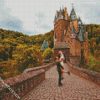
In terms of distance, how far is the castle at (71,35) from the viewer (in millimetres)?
92863

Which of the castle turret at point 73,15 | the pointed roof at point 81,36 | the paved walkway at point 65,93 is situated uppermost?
the castle turret at point 73,15

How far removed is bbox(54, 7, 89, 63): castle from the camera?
9286 cm


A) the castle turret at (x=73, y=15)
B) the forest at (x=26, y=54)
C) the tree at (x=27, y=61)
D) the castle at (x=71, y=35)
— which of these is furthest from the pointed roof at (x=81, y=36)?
the tree at (x=27, y=61)

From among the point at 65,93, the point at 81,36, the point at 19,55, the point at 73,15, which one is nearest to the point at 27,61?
the point at 19,55

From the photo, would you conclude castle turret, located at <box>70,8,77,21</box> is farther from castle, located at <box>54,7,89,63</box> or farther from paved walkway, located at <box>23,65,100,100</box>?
paved walkway, located at <box>23,65,100,100</box>

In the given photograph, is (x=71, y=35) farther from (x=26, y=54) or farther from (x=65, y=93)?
(x=65, y=93)

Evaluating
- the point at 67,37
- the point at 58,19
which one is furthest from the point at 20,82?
the point at 58,19

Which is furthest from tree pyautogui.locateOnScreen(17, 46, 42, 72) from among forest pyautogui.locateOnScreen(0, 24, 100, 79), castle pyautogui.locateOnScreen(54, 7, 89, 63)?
castle pyautogui.locateOnScreen(54, 7, 89, 63)

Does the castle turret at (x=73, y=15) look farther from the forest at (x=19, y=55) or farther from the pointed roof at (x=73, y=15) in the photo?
the forest at (x=19, y=55)

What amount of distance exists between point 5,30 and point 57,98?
491ft

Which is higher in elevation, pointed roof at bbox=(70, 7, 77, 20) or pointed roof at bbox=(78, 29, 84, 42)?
pointed roof at bbox=(70, 7, 77, 20)

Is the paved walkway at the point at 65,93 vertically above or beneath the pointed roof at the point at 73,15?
beneath

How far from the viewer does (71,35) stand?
9669 centimetres

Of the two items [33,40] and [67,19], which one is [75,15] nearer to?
[67,19]
